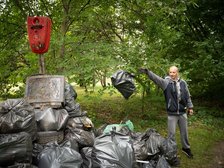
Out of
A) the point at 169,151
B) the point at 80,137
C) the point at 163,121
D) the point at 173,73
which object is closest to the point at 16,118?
the point at 80,137

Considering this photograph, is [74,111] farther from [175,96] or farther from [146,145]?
[175,96]

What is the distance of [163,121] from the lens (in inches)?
304

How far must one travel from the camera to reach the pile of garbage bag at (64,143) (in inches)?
133

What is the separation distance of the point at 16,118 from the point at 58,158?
0.70 m

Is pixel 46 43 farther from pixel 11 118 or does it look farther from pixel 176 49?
pixel 176 49

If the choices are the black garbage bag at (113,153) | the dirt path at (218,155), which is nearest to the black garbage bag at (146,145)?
the black garbage bag at (113,153)

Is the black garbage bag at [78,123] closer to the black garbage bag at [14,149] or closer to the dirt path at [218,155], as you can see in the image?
the black garbage bag at [14,149]

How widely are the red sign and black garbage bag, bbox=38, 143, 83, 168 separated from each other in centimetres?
176

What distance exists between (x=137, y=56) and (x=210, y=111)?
395 cm

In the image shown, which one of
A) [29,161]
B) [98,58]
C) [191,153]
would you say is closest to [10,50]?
[98,58]

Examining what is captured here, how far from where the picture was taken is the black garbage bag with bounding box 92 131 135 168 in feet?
11.4

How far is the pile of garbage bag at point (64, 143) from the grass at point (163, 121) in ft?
2.96

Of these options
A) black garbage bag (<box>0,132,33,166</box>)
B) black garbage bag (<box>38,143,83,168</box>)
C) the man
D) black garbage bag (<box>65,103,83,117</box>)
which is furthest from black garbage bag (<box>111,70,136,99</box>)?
black garbage bag (<box>0,132,33,166</box>)

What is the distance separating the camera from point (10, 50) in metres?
6.51
